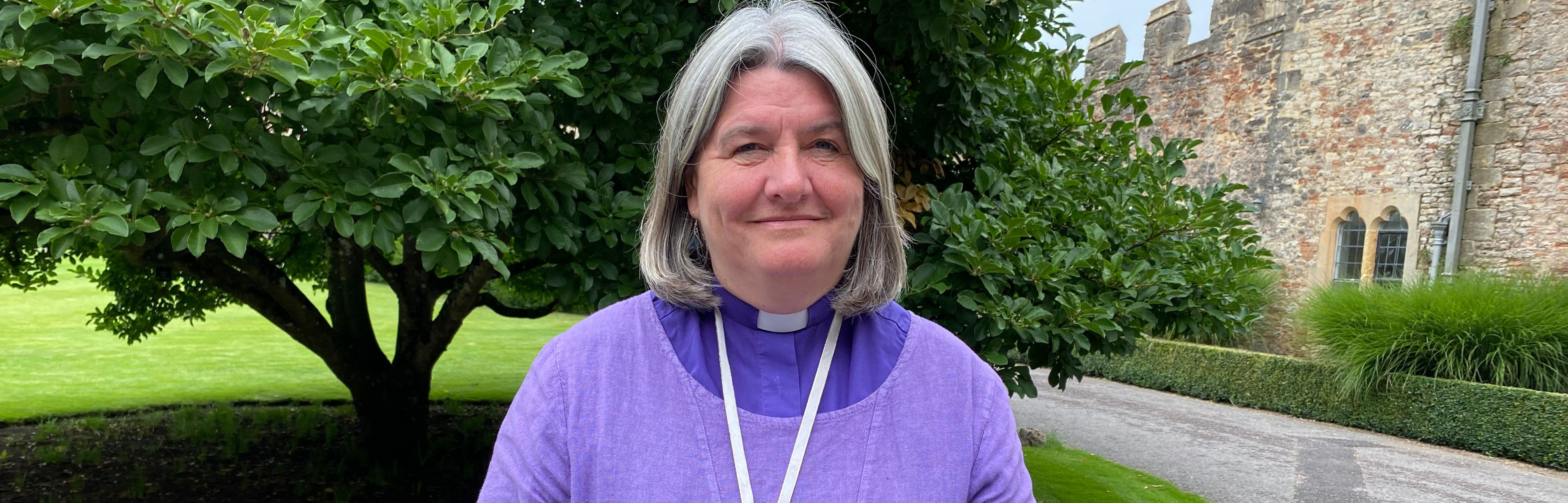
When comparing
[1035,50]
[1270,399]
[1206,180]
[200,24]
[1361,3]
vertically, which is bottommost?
[1270,399]

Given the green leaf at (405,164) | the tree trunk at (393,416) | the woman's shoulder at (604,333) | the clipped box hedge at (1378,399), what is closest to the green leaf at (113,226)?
the green leaf at (405,164)

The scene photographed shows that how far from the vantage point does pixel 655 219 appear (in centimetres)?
148

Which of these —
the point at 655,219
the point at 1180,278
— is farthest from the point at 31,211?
the point at 1180,278

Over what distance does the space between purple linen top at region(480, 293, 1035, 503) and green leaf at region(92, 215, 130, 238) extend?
171 centimetres

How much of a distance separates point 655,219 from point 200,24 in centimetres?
160

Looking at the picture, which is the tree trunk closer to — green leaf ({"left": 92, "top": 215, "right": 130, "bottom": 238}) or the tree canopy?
the tree canopy

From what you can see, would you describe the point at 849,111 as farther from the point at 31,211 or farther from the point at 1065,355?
the point at 31,211

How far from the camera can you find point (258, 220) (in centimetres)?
272

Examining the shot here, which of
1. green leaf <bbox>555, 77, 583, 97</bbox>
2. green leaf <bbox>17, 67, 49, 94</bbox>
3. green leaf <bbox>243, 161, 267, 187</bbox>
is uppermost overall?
green leaf <bbox>555, 77, 583, 97</bbox>

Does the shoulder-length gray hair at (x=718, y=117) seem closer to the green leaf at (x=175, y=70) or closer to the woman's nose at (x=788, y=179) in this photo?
the woman's nose at (x=788, y=179)

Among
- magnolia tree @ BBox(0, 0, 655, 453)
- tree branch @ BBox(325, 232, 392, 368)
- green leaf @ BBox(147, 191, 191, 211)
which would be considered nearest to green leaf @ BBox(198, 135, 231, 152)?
magnolia tree @ BBox(0, 0, 655, 453)

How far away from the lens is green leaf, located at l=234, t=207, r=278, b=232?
269 cm

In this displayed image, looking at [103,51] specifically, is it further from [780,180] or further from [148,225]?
[780,180]

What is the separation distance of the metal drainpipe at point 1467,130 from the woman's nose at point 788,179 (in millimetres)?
13916
